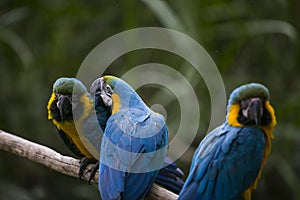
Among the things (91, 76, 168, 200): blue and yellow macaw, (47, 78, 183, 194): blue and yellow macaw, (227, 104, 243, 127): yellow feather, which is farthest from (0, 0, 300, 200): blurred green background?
(227, 104, 243, 127): yellow feather

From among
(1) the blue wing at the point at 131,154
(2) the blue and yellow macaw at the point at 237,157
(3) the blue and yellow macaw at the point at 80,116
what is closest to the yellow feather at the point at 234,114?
(2) the blue and yellow macaw at the point at 237,157

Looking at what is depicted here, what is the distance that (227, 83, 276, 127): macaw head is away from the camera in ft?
6.10

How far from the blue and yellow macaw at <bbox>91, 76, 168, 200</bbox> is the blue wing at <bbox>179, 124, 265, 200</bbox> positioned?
15 centimetres

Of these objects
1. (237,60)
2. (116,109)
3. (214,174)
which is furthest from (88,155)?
(237,60)

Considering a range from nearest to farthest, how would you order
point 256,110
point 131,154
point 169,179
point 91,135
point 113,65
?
1. point 256,110
2. point 131,154
3. point 169,179
4. point 91,135
5. point 113,65

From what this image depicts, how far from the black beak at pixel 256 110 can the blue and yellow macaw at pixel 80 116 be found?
429mm

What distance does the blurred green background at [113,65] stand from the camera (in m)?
3.27

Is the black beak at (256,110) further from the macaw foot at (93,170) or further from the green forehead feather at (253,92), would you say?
the macaw foot at (93,170)

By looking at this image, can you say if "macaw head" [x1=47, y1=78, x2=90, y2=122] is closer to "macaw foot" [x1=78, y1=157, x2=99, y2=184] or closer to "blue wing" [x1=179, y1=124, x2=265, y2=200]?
"macaw foot" [x1=78, y1=157, x2=99, y2=184]

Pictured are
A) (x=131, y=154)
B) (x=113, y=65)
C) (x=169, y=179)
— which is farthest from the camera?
(x=113, y=65)

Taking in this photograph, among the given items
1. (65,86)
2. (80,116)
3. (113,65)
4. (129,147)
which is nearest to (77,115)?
(80,116)

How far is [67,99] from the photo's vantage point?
219 cm

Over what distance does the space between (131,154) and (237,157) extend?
331 millimetres

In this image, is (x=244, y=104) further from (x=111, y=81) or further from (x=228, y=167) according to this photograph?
(x=111, y=81)
